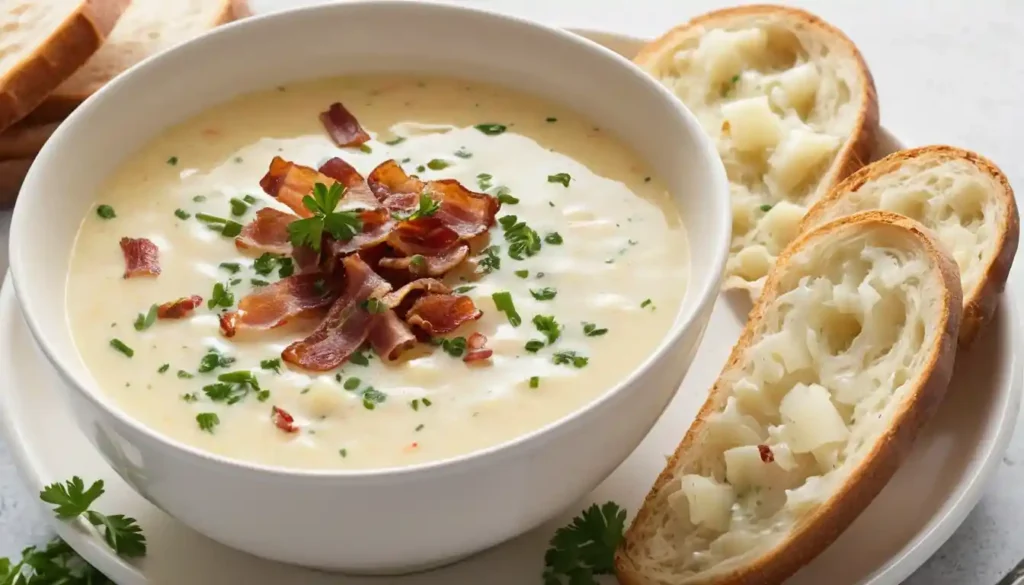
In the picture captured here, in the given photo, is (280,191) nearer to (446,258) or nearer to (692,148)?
(446,258)

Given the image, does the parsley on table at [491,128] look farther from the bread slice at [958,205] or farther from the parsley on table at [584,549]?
the parsley on table at [584,549]

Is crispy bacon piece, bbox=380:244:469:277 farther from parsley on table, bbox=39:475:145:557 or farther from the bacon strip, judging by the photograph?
parsley on table, bbox=39:475:145:557

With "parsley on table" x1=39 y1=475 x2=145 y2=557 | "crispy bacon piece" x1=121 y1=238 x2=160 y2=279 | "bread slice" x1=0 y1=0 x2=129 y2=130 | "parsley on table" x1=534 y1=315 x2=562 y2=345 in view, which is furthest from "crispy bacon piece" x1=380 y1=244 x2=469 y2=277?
"bread slice" x1=0 y1=0 x2=129 y2=130

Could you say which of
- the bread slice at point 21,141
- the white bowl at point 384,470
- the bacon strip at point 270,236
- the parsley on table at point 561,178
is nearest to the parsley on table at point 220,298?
the bacon strip at point 270,236

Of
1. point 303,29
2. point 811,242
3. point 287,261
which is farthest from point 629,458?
point 303,29

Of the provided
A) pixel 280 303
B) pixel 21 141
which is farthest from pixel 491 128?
pixel 21 141
